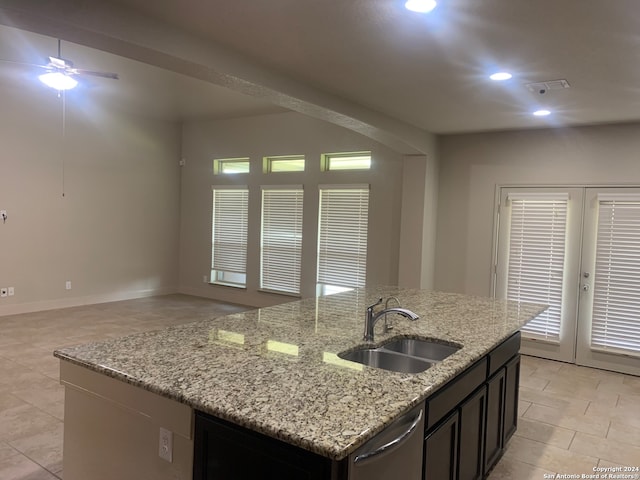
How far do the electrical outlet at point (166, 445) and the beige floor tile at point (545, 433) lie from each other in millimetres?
2817

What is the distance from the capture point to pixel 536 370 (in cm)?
515

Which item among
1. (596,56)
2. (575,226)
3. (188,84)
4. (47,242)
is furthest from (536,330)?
(47,242)

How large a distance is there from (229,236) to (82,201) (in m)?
2.43

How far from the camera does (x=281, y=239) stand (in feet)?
25.1

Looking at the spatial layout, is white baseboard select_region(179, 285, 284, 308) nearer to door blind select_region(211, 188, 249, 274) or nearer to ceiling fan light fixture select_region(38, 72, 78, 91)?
door blind select_region(211, 188, 249, 274)

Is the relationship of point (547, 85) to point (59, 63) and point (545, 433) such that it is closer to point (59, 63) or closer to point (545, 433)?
point (545, 433)

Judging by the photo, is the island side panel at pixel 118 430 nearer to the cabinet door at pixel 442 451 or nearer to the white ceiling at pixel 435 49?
the cabinet door at pixel 442 451

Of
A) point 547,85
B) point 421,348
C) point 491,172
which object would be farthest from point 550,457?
point 491,172

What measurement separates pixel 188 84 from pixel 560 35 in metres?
4.41

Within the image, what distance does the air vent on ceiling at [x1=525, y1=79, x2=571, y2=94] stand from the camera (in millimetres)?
3634

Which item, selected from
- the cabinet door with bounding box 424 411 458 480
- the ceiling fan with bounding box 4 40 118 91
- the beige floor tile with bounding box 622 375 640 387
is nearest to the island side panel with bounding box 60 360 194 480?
the cabinet door with bounding box 424 411 458 480

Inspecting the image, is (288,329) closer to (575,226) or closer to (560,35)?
(560,35)

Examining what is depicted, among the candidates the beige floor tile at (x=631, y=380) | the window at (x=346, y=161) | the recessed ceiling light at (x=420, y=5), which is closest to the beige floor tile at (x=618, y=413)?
the beige floor tile at (x=631, y=380)

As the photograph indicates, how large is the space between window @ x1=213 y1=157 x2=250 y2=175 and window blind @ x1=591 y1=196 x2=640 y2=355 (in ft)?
17.8
